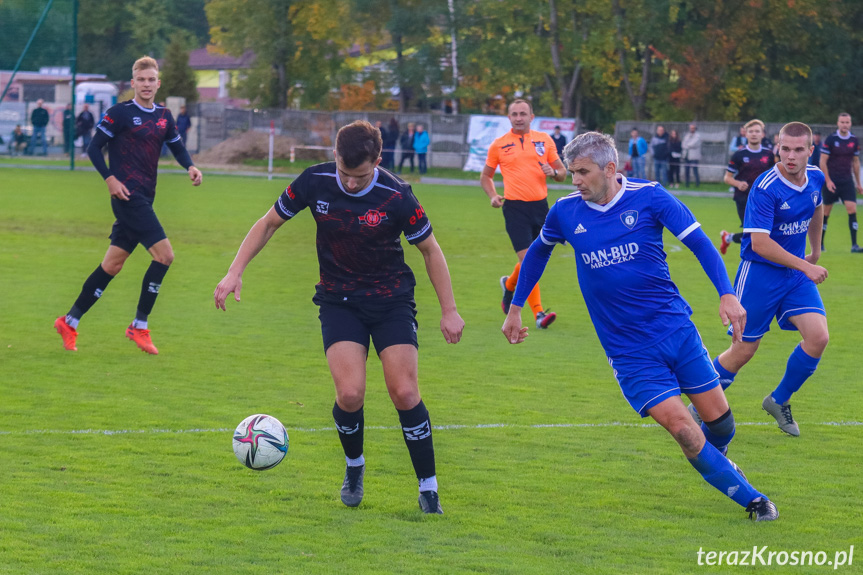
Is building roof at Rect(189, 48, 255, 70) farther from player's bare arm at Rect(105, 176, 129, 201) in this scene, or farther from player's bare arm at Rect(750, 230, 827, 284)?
player's bare arm at Rect(750, 230, 827, 284)

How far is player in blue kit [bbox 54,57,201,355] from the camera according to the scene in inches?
377

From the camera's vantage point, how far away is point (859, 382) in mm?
9156

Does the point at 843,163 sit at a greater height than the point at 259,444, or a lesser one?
greater

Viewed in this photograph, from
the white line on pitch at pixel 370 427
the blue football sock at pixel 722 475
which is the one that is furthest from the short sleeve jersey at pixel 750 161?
the blue football sock at pixel 722 475

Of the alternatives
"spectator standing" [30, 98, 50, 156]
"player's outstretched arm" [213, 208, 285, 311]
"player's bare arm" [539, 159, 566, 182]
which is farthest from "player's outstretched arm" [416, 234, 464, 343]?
"spectator standing" [30, 98, 50, 156]

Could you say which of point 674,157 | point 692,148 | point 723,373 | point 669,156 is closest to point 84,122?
point 669,156

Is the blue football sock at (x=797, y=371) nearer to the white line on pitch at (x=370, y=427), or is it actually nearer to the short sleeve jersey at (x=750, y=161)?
the white line on pitch at (x=370, y=427)

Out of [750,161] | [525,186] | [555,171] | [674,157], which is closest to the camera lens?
[555,171]

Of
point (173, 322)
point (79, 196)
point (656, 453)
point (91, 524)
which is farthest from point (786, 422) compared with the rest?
point (79, 196)

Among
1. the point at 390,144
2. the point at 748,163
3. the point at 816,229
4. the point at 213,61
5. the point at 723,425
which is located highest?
the point at 213,61

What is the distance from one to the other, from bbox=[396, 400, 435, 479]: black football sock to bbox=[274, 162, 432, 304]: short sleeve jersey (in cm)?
61

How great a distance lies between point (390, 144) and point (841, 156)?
77.2 feet

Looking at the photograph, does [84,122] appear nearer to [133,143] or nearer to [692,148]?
[692,148]

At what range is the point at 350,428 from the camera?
18.6 feet
